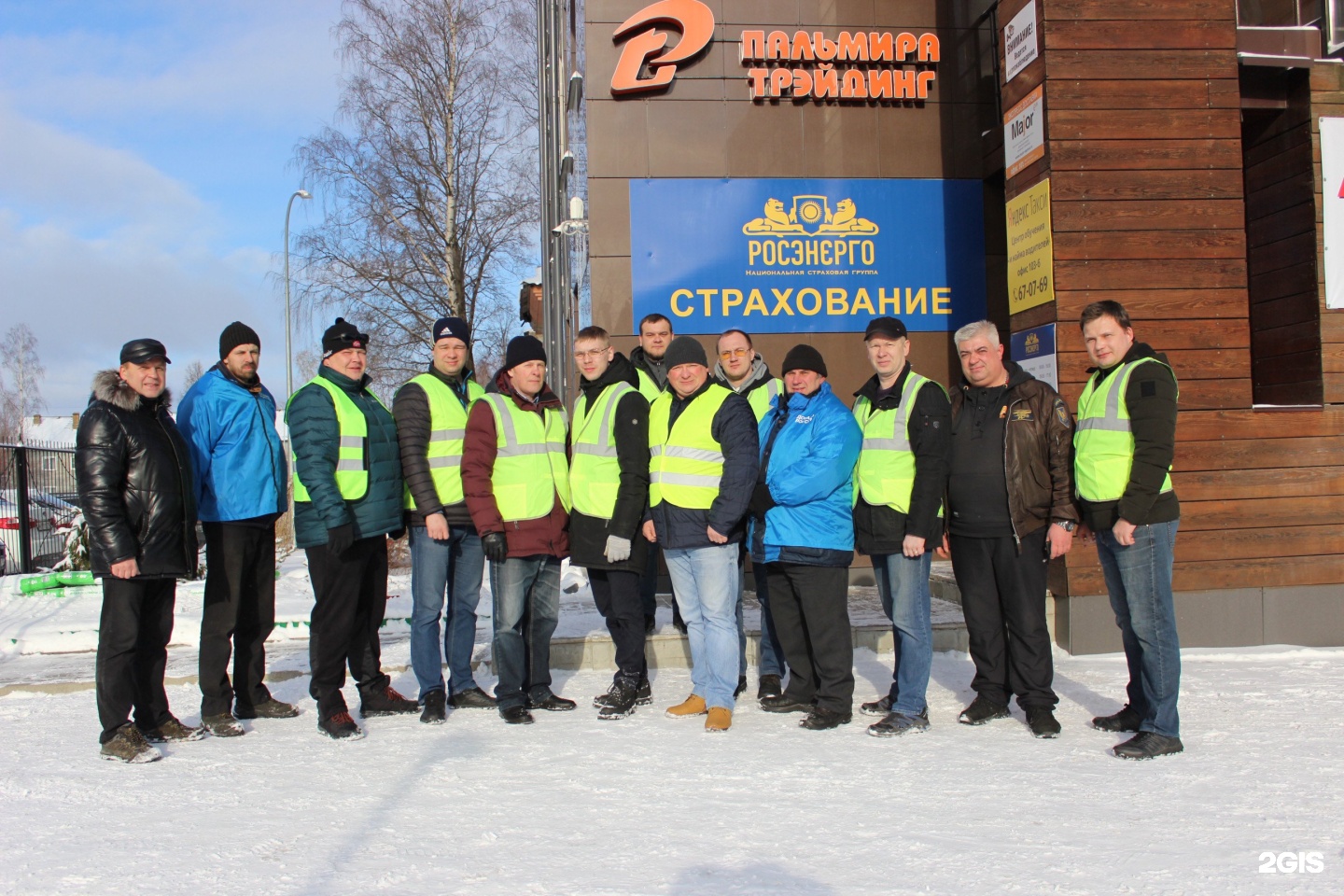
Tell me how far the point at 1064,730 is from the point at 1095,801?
104 cm

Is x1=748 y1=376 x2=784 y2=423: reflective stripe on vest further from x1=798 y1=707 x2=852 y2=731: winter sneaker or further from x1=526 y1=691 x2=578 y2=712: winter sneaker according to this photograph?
x1=526 y1=691 x2=578 y2=712: winter sneaker

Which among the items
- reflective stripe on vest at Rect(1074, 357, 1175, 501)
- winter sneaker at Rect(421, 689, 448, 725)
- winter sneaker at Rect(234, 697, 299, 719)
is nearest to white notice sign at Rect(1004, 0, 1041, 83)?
reflective stripe on vest at Rect(1074, 357, 1175, 501)

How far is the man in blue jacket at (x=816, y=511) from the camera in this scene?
4543 mm

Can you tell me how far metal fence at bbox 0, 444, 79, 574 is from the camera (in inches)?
448

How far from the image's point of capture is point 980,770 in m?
3.87

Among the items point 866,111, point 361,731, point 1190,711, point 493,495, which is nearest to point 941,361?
point 866,111

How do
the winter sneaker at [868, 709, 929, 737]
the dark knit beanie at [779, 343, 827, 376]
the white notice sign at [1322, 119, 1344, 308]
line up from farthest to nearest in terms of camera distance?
the white notice sign at [1322, 119, 1344, 308] < the dark knit beanie at [779, 343, 827, 376] < the winter sneaker at [868, 709, 929, 737]

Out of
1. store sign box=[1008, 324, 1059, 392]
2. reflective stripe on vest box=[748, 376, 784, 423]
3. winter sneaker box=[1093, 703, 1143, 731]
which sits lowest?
winter sneaker box=[1093, 703, 1143, 731]

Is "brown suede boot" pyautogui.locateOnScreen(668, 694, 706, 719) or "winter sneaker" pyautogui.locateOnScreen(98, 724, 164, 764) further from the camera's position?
"brown suede boot" pyautogui.locateOnScreen(668, 694, 706, 719)

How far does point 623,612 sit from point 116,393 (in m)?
2.52

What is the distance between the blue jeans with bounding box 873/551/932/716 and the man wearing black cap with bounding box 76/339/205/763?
10.6ft

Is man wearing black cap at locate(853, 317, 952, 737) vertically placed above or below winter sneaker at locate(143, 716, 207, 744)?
above

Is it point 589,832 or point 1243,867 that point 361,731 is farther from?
point 1243,867

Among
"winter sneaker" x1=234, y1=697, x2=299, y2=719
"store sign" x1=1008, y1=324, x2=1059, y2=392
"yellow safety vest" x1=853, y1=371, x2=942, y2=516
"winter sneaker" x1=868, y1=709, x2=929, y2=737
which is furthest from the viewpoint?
"store sign" x1=1008, y1=324, x2=1059, y2=392
